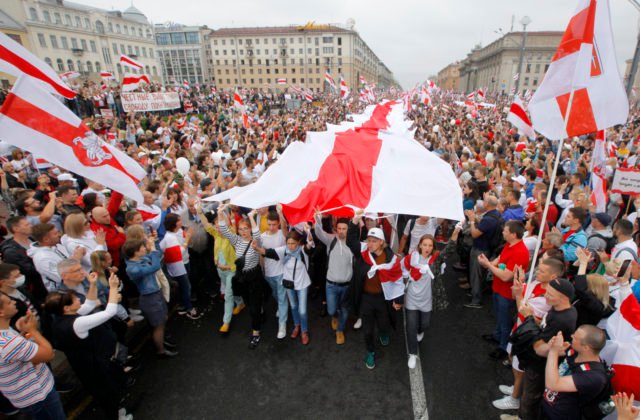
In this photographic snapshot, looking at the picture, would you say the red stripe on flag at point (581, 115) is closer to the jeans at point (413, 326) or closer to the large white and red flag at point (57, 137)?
the jeans at point (413, 326)

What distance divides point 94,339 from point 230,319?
1938 millimetres

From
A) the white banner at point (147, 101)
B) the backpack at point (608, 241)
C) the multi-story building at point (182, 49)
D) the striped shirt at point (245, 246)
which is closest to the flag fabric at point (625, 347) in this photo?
the backpack at point (608, 241)

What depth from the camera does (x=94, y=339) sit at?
10.1 feet

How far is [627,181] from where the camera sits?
16.7ft

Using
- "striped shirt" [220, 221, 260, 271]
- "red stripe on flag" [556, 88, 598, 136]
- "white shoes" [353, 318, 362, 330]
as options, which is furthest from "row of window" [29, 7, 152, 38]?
"red stripe on flag" [556, 88, 598, 136]

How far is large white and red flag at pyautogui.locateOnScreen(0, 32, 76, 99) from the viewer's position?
410 cm

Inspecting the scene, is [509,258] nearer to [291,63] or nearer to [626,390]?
[626,390]

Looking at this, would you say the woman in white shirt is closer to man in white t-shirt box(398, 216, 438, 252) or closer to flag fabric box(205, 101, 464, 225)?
flag fabric box(205, 101, 464, 225)

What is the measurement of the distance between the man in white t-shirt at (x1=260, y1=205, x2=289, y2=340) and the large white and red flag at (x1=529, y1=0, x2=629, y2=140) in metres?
3.36

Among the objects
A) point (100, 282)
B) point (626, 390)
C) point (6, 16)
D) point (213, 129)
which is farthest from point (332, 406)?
point (6, 16)

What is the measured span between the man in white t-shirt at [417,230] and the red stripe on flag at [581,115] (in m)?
2.05

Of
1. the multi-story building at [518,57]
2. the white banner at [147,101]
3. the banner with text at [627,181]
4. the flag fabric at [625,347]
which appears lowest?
the flag fabric at [625,347]

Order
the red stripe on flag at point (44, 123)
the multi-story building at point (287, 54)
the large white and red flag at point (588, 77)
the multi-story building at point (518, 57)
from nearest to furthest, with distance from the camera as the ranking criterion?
the red stripe on flag at point (44, 123) → the large white and red flag at point (588, 77) → the multi-story building at point (518, 57) → the multi-story building at point (287, 54)

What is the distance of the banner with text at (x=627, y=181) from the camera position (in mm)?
4984
